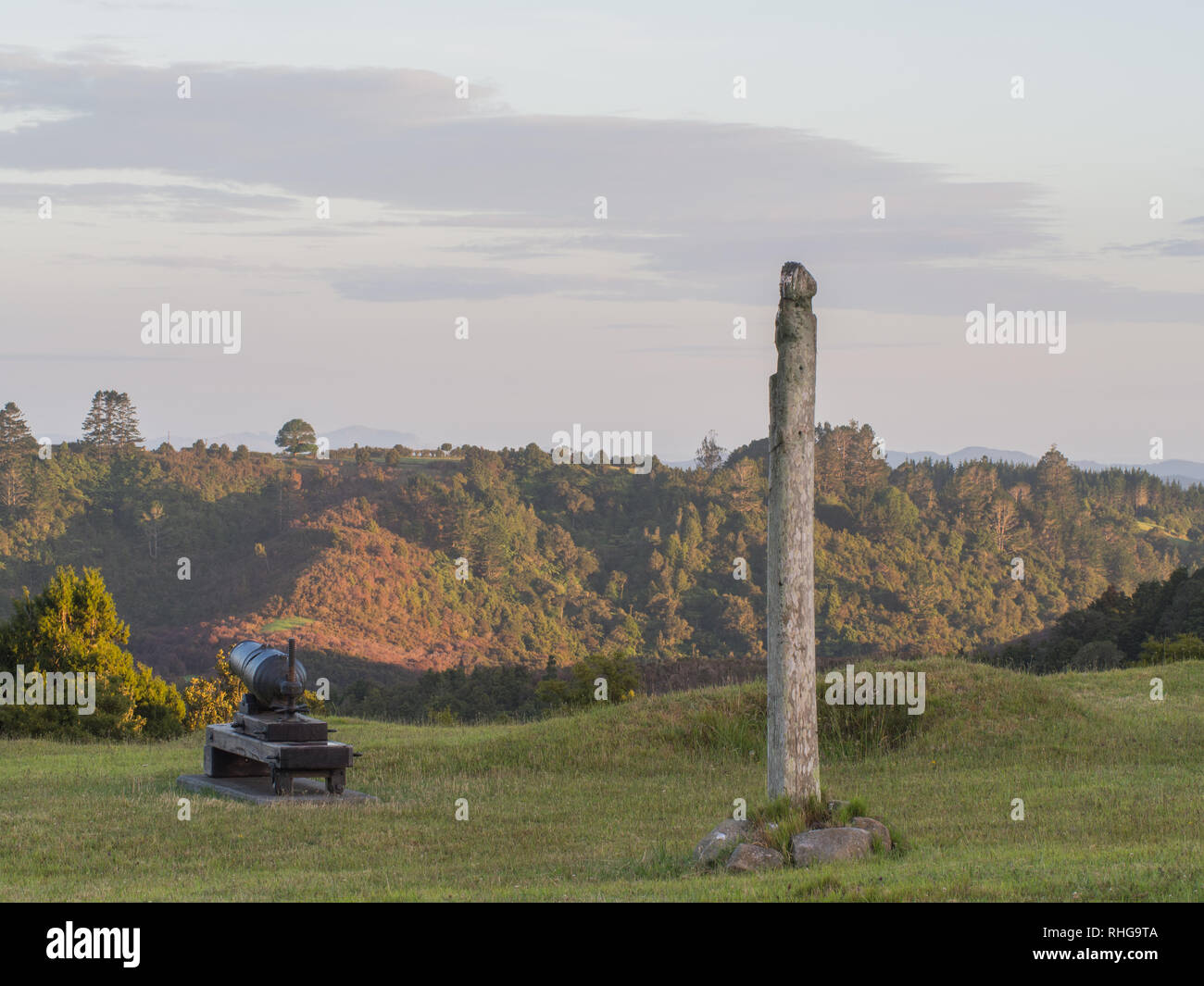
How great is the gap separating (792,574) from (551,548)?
91.3 metres

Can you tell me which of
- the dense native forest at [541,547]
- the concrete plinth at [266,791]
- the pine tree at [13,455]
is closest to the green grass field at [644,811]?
the concrete plinth at [266,791]

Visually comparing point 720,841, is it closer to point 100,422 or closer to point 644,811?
point 644,811

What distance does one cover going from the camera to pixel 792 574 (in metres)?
8.89

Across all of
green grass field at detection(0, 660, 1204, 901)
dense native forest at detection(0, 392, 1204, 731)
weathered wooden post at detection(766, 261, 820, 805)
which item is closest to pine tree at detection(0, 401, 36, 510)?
dense native forest at detection(0, 392, 1204, 731)

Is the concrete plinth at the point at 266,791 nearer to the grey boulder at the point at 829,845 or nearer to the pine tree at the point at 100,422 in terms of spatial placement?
the grey boulder at the point at 829,845

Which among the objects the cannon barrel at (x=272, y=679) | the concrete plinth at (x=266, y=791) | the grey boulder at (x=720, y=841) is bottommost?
the concrete plinth at (x=266, y=791)

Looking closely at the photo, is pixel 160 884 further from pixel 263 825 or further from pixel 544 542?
pixel 544 542

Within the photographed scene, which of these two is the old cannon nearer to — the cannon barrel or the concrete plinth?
the cannon barrel

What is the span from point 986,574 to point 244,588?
53.9 m

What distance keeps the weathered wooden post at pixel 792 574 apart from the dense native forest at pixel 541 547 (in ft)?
229

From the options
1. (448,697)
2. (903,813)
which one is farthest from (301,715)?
(448,697)

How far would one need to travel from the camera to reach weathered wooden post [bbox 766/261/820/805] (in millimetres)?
8859

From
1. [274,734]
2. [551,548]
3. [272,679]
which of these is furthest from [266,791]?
[551,548]

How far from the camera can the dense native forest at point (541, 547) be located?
86500mm
